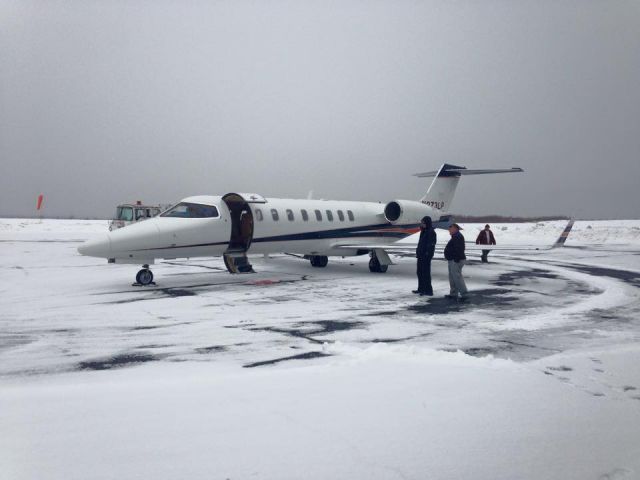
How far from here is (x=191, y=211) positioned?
1317 cm

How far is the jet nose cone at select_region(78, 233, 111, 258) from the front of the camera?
11203 mm

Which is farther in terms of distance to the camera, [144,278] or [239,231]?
[239,231]

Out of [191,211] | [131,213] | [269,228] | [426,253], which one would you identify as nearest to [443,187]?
[269,228]

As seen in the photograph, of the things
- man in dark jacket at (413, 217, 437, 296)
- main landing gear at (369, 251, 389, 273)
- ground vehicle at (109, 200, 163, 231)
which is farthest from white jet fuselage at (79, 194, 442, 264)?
ground vehicle at (109, 200, 163, 231)

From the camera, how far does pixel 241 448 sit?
335 cm

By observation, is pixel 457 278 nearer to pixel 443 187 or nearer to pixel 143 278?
pixel 143 278

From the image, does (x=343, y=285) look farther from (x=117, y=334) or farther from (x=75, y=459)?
(x=75, y=459)

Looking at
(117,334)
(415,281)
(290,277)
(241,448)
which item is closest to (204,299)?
(117,334)

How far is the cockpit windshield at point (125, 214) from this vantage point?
87.6ft

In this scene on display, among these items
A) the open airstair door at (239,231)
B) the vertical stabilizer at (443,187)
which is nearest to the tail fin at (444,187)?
the vertical stabilizer at (443,187)

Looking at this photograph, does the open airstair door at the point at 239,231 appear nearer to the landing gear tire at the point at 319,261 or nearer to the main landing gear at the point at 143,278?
the main landing gear at the point at 143,278

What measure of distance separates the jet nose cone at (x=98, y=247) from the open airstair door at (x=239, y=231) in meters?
3.24

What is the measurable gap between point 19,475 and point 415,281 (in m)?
12.0

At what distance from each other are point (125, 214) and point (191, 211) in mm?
15442
